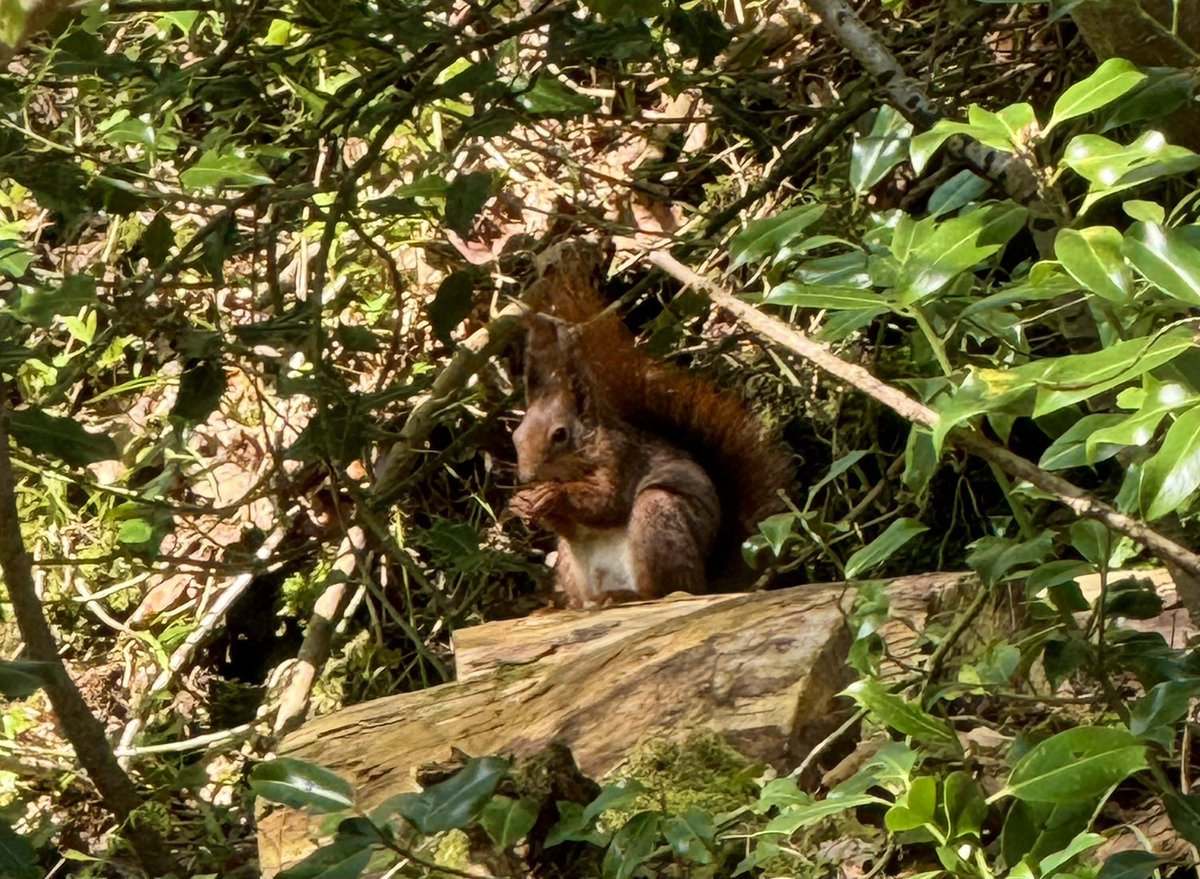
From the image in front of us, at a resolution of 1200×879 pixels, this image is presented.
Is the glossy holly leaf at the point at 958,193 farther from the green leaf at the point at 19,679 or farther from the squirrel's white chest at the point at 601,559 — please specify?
the squirrel's white chest at the point at 601,559

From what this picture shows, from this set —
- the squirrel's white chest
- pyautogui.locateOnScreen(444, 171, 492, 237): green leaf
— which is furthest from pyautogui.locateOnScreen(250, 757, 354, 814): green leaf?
the squirrel's white chest

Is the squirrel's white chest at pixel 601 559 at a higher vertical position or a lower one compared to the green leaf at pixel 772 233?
lower

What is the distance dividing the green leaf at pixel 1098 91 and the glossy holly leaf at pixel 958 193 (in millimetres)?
401

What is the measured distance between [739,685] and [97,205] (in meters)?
1.25

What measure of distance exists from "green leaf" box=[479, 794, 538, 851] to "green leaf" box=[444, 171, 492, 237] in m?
1.04

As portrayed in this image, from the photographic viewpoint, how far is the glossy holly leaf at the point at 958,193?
173 centimetres

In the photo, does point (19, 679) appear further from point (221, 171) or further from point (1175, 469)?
point (1175, 469)

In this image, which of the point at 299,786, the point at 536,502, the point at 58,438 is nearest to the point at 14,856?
the point at 299,786

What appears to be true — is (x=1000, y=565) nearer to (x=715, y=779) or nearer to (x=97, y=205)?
(x=715, y=779)

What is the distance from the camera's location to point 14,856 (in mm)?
1553

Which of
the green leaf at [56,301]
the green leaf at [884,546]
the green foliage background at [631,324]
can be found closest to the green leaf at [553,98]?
the green foliage background at [631,324]

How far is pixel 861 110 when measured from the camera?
230 centimetres

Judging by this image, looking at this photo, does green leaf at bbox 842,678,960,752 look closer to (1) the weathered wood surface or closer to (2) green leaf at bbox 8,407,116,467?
(1) the weathered wood surface

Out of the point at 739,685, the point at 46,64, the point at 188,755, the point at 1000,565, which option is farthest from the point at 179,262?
the point at 188,755
